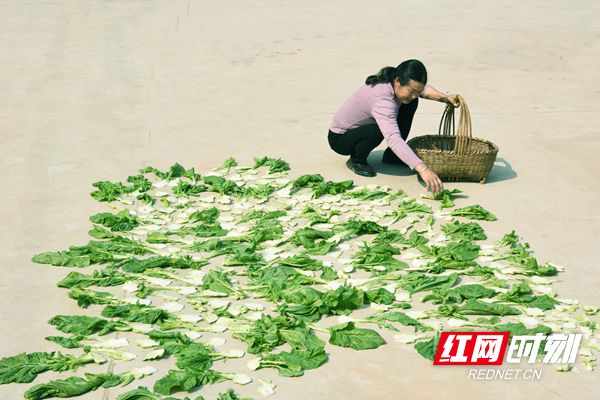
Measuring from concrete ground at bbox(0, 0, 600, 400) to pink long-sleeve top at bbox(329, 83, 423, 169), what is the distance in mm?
450

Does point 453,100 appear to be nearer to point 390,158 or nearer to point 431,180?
point 390,158

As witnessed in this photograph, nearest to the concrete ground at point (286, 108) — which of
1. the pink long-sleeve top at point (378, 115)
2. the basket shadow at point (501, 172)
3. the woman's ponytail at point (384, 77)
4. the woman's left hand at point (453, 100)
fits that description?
the basket shadow at point (501, 172)

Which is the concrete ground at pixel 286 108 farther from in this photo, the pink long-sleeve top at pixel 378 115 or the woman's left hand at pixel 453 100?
the woman's left hand at pixel 453 100

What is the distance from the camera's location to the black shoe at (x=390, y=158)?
302 inches

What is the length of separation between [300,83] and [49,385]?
652cm

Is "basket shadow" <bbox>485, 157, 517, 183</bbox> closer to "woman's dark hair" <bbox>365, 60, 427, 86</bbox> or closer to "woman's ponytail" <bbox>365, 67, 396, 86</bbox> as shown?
"woman's dark hair" <bbox>365, 60, 427, 86</bbox>

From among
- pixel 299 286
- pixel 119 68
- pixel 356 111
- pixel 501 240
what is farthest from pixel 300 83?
pixel 299 286

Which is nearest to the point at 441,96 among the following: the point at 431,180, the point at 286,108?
the point at 431,180

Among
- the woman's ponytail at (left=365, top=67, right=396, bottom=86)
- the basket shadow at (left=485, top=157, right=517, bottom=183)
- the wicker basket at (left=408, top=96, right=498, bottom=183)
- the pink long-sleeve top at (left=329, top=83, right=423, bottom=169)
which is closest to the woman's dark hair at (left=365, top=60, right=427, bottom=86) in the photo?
the woman's ponytail at (left=365, top=67, right=396, bottom=86)

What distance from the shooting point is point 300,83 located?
10.2 metres

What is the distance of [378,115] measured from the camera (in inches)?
277

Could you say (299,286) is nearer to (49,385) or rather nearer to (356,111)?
(49,385)

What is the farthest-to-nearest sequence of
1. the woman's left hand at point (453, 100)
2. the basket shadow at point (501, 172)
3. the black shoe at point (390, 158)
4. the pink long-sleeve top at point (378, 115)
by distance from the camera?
the black shoe at point (390, 158), the basket shadow at point (501, 172), the woman's left hand at point (453, 100), the pink long-sleeve top at point (378, 115)

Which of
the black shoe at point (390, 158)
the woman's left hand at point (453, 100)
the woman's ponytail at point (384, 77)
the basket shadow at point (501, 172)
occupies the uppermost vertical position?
the woman's ponytail at point (384, 77)
